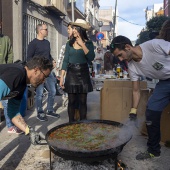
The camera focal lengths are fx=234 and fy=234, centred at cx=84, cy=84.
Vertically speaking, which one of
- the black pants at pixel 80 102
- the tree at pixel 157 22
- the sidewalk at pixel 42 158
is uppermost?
the tree at pixel 157 22

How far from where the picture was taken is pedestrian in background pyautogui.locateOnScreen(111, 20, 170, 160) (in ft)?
10.8

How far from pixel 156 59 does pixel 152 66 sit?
0.12 metres

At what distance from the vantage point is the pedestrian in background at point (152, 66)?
3293mm

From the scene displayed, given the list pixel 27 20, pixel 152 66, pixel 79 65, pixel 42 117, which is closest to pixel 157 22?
pixel 27 20

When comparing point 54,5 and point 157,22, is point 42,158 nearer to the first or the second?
point 54,5

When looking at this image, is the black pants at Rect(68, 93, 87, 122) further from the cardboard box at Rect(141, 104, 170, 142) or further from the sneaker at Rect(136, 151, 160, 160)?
the cardboard box at Rect(141, 104, 170, 142)

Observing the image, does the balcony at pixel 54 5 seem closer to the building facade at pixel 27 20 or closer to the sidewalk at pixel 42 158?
the building facade at pixel 27 20

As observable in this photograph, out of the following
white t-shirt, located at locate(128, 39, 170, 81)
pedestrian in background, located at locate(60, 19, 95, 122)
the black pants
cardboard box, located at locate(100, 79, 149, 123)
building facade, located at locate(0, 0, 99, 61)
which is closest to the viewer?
white t-shirt, located at locate(128, 39, 170, 81)

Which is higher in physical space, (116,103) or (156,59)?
(156,59)

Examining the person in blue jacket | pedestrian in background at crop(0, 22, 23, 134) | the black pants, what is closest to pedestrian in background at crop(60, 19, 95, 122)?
the black pants

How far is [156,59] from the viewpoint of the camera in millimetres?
3322

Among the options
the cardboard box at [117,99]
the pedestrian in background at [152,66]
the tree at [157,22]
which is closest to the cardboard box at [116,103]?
the cardboard box at [117,99]

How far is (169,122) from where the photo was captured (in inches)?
162

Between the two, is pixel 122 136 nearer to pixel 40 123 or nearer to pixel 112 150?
pixel 112 150
